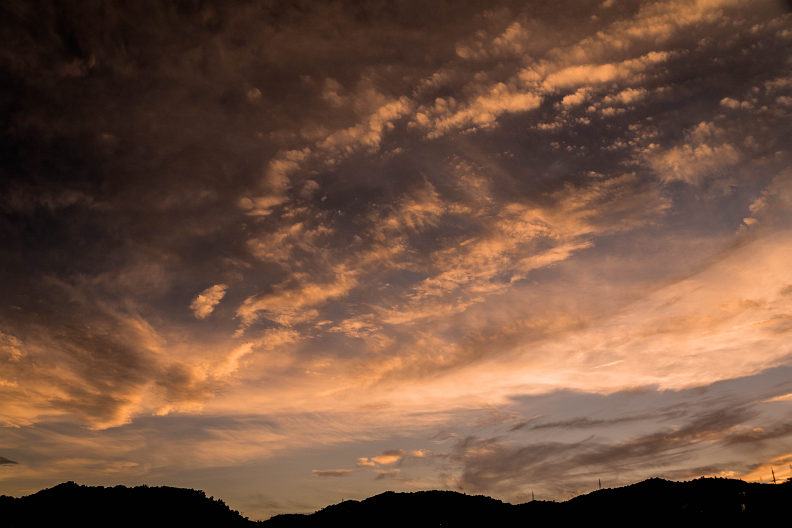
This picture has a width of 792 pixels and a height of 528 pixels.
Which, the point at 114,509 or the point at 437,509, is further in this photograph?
the point at 437,509

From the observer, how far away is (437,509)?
6954 inches

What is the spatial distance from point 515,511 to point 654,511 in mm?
56686

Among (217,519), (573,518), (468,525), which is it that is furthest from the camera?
(468,525)

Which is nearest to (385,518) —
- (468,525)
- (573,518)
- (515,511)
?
(468,525)

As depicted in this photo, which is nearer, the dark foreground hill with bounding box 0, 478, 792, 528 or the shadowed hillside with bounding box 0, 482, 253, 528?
the shadowed hillside with bounding box 0, 482, 253, 528

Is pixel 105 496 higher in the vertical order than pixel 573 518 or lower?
higher

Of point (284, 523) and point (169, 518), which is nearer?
point (169, 518)

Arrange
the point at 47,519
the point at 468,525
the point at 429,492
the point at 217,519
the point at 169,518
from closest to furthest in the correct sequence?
the point at 47,519 < the point at 169,518 < the point at 217,519 < the point at 468,525 < the point at 429,492

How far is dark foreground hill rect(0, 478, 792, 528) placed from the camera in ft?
335

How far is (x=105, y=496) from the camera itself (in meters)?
110

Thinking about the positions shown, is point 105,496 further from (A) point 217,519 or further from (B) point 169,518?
(A) point 217,519

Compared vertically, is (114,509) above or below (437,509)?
above

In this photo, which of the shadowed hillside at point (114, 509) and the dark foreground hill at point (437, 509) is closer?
the shadowed hillside at point (114, 509)

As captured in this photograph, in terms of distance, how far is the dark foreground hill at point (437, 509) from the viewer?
10206cm
